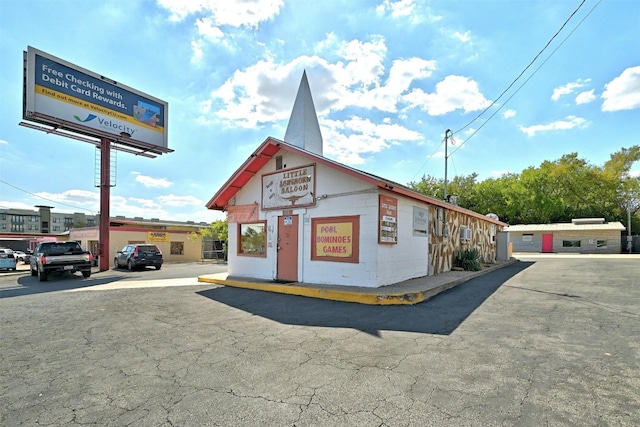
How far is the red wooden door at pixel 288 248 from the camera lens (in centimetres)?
1123

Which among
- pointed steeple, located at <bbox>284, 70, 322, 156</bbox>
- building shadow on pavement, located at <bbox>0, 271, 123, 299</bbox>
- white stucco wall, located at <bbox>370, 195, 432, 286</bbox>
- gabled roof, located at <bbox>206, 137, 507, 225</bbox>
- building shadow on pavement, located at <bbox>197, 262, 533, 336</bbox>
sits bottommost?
building shadow on pavement, located at <bbox>0, 271, 123, 299</bbox>

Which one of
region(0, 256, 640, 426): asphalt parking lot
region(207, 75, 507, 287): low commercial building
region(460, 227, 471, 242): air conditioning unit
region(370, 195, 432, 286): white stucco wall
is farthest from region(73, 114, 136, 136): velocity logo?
region(460, 227, 471, 242): air conditioning unit

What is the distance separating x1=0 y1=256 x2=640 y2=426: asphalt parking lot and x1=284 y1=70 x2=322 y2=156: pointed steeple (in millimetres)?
10954

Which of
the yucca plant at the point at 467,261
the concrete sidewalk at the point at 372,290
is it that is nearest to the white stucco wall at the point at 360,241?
the concrete sidewalk at the point at 372,290

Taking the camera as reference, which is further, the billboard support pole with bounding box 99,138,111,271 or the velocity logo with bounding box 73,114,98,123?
the billboard support pole with bounding box 99,138,111,271

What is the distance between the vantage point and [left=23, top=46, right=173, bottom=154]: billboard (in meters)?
17.5

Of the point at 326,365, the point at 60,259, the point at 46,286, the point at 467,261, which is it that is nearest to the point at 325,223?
the point at 326,365

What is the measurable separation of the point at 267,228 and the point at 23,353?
7959 millimetres

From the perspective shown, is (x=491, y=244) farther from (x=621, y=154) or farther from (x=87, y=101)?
(x=621, y=154)

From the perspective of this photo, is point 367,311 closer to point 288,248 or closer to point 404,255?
point 404,255

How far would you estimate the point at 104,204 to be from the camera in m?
20.3

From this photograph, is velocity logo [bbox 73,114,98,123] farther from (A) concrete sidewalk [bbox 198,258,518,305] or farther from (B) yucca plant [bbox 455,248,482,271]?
(B) yucca plant [bbox 455,248,482,271]

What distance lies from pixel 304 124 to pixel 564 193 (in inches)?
1593

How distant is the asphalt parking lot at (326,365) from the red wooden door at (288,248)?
11.4ft
